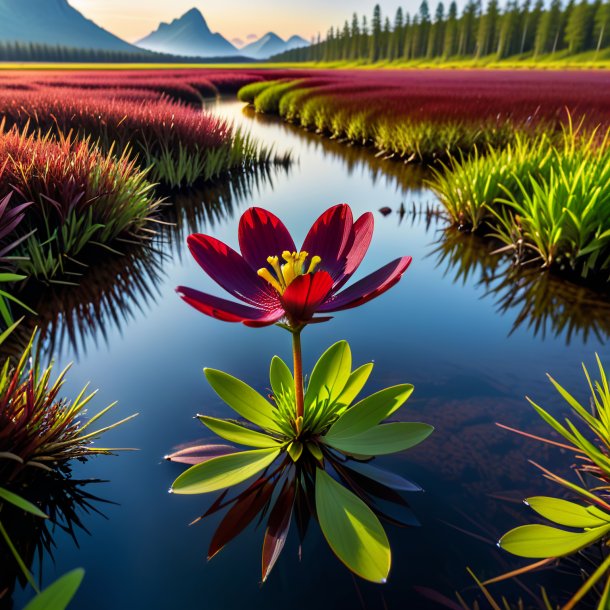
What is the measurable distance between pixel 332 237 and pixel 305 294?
0.86 feet

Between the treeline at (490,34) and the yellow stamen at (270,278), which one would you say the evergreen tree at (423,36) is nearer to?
the treeline at (490,34)

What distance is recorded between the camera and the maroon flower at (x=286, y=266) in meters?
0.85

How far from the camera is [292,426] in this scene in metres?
1.08

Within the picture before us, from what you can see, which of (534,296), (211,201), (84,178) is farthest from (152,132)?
(534,296)

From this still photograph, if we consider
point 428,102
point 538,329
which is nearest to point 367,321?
point 538,329

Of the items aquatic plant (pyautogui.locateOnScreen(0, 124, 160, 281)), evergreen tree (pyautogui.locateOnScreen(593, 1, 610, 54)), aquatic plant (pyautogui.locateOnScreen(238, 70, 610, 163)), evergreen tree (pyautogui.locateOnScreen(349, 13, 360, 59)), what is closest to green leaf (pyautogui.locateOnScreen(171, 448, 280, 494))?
aquatic plant (pyautogui.locateOnScreen(0, 124, 160, 281))

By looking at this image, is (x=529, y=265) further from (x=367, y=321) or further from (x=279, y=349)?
(x=279, y=349)

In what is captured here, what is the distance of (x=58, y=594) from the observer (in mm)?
546

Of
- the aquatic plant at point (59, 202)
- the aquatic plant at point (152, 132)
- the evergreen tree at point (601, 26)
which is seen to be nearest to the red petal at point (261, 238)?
the aquatic plant at point (59, 202)

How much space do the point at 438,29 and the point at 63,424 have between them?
7198cm

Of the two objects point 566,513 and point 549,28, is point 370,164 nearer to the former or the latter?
point 566,513

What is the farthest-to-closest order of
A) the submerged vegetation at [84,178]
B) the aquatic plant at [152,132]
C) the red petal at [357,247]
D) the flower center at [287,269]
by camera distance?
the aquatic plant at [152,132]
the submerged vegetation at [84,178]
the red petal at [357,247]
the flower center at [287,269]

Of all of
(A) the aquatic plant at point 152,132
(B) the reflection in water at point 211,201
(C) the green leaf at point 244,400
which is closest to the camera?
(C) the green leaf at point 244,400

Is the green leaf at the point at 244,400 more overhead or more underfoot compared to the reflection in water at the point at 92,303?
more overhead
